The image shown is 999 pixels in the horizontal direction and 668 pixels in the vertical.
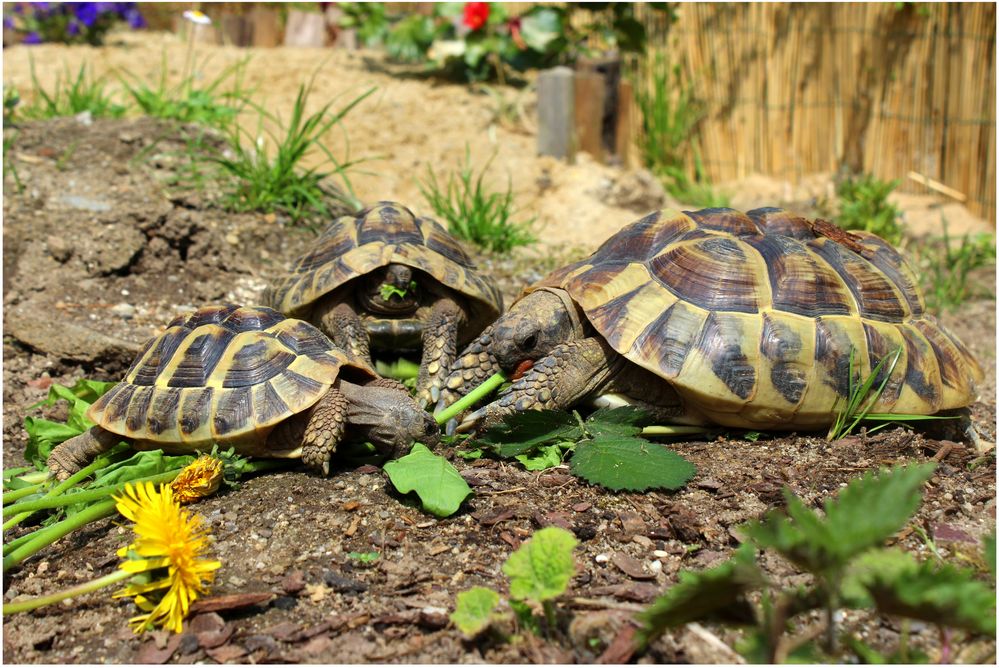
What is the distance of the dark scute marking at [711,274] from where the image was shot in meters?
Result: 3.00

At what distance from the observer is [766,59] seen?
7.11 meters

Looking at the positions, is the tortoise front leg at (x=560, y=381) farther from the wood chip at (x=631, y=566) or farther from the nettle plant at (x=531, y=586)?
the nettle plant at (x=531, y=586)

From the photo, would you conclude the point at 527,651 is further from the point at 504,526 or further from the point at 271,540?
the point at 271,540

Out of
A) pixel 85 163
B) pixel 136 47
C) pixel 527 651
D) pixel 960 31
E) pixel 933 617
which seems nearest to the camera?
pixel 933 617

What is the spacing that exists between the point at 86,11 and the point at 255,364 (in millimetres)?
7244

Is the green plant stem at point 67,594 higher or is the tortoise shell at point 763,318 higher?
the tortoise shell at point 763,318

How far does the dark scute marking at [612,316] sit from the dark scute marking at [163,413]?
1434 mm

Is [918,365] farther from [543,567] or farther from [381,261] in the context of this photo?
[381,261]

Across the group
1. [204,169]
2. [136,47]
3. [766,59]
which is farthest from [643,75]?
[136,47]

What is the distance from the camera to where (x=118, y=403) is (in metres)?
2.88

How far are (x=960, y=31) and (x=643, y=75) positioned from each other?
7.99 feet

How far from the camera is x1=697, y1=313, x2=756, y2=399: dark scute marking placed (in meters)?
2.88

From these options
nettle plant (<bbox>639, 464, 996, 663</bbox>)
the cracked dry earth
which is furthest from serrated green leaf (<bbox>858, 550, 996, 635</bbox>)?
the cracked dry earth

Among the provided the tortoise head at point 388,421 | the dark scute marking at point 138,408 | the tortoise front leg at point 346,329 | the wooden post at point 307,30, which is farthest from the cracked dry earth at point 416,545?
the wooden post at point 307,30
